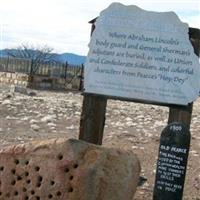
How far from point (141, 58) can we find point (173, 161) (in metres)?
1.17

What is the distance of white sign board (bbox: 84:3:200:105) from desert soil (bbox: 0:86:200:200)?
139 centimetres

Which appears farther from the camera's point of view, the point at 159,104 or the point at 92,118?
the point at 92,118

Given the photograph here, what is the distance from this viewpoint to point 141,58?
608cm

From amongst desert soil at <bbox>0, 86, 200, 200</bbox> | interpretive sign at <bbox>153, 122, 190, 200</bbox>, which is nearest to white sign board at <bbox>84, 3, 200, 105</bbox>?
interpretive sign at <bbox>153, 122, 190, 200</bbox>

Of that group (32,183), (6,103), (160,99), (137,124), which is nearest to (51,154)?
(32,183)

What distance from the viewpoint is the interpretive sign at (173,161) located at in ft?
17.7

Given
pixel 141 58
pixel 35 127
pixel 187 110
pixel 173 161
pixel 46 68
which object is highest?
pixel 141 58

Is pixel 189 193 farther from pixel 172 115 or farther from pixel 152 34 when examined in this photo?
pixel 152 34

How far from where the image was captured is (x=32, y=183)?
517 cm

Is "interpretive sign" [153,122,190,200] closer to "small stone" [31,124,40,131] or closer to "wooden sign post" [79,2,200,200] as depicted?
"wooden sign post" [79,2,200,200]

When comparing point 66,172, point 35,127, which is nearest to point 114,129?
point 35,127

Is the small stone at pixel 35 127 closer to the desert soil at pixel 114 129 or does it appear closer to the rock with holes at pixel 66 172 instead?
the desert soil at pixel 114 129

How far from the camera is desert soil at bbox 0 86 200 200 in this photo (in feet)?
26.4

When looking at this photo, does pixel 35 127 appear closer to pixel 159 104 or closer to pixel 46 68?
pixel 159 104
